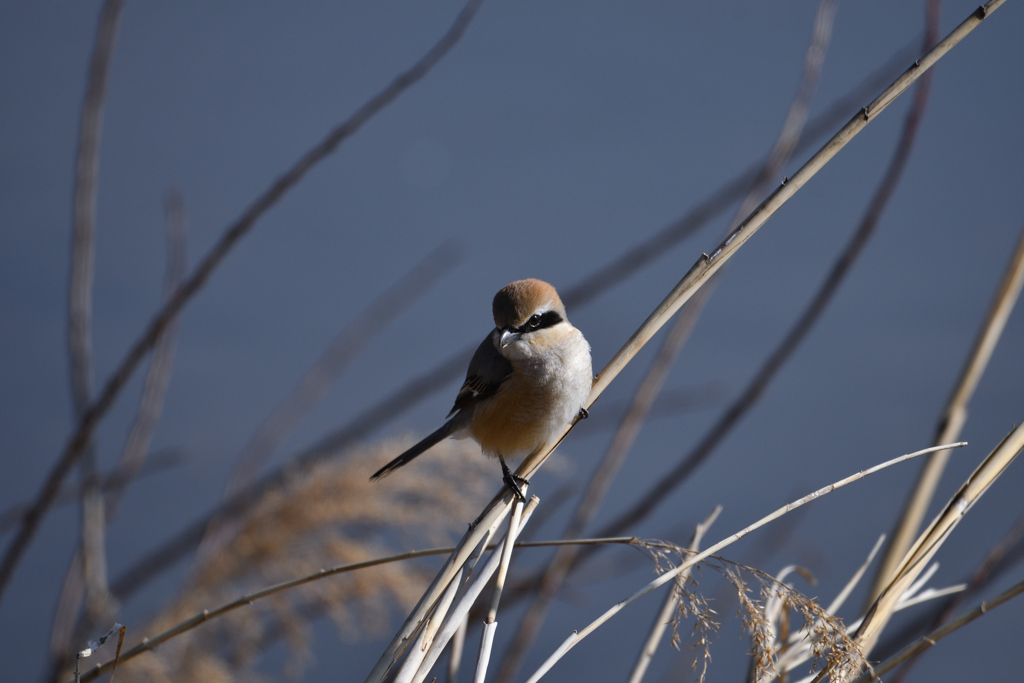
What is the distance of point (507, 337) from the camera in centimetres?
108

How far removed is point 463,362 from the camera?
1.13m

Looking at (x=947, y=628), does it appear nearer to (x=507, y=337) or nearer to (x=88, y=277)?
(x=507, y=337)

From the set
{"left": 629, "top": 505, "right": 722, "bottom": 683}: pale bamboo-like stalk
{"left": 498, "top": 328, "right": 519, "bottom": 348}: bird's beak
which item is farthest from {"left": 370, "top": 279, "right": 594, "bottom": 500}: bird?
{"left": 629, "top": 505, "right": 722, "bottom": 683}: pale bamboo-like stalk

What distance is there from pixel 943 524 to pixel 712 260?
0.93ft

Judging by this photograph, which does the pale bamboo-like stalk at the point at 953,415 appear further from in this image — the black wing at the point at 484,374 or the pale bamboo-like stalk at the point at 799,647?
the black wing at the point at 484,374

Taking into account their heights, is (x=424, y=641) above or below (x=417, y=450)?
below

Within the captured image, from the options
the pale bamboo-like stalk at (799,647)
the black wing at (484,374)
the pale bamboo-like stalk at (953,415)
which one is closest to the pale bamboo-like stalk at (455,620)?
the pale bamboo-like stalk at (799,647)

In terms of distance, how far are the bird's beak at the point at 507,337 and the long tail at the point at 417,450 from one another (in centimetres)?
22

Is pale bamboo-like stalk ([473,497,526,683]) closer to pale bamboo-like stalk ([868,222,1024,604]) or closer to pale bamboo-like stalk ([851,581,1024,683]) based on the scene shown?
pale bamboo-like stalk ([851,581,1024,683])

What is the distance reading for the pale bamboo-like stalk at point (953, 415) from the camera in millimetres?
728

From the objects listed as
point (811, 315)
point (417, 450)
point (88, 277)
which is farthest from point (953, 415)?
point (88, 277)

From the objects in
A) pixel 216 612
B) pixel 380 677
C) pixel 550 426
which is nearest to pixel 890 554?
pixel 550 426

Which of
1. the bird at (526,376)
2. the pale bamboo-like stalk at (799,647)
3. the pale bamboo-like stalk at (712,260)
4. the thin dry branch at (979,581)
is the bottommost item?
the thin dry branch at (979,581)

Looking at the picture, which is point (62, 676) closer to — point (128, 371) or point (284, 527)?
point (284, 527)
